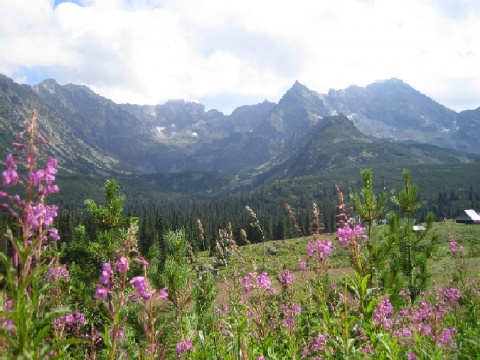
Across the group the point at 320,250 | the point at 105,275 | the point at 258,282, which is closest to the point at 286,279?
the point at 258,282

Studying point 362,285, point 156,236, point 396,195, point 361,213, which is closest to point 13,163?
point 362,285

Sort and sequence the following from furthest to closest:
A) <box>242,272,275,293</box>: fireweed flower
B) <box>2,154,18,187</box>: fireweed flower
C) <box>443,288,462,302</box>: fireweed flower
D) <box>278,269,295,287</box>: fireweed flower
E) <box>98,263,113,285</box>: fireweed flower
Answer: <box>443,288,462,302</box>: fireweed flower, <box>278,269,295,287</box>: fireweed flower, <box>242,272,275,293</box>: fireweed flower, <box>98,263,113,285</box>: fireweed flower, <box>2,154,18,187</box>: fireweed flower

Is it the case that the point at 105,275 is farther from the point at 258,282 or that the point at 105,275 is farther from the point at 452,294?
the point at 452,294

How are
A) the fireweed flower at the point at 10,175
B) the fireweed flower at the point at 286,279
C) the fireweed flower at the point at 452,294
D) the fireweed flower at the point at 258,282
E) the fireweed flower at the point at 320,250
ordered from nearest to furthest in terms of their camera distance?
the fireweed flower at the point at 10,175 → the fireweed flower at the point at 320,250 → the fireweed flower at the point at 258,282 → the fireweed flower at the point at 286,279 → the fireweed flower at the point at 452,294

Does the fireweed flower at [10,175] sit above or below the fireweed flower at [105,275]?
above

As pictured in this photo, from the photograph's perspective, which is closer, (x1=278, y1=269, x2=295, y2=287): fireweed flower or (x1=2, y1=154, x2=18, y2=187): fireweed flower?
(x1=2, y1=154, x2=18, y2=187): fireweed flower

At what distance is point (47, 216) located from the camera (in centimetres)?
326

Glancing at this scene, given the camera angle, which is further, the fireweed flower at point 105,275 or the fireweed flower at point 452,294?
the fireweed flower at point 452,294

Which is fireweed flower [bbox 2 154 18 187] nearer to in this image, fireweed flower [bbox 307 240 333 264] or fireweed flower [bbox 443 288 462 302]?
fireweed flower [bbox 307 240 333 264]

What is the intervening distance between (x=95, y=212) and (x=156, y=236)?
82.3 metres

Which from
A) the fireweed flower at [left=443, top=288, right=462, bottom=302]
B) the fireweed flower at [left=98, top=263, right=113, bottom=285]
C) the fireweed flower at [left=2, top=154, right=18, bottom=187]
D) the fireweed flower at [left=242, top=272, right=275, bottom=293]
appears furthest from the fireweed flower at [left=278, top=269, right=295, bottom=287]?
the fireweed flower at [left=443, top=288, right=462, bottom=302]

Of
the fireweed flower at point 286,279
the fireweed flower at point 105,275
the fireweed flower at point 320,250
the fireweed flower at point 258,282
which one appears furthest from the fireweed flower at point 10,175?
the fireweed flower at point 286,279

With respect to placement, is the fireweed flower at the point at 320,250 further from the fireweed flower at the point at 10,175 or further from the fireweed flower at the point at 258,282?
the fireweed flower at the point at 10,175

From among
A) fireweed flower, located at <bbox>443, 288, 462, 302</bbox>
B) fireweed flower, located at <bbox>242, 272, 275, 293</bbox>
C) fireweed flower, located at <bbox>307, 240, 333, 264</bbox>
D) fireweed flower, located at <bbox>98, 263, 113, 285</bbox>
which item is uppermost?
fireweed flower, located at <bbox>98, 263, 113, 285</bbox>
